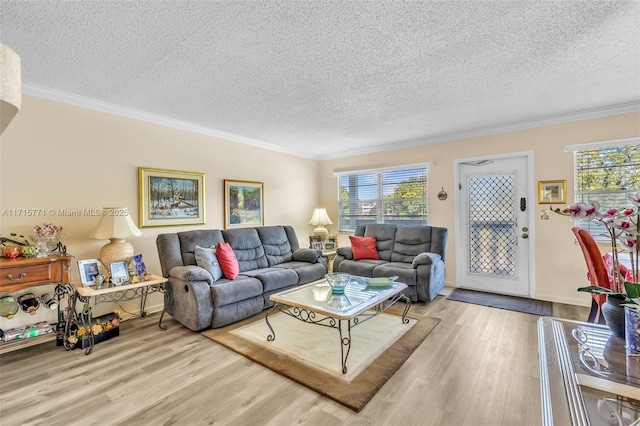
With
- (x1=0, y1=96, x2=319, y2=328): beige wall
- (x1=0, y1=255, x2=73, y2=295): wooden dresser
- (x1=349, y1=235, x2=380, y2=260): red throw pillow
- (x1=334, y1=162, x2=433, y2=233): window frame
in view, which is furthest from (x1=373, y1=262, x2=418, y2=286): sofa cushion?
(x1=0, y1=255, x2=73, y2=295): wooden dresser

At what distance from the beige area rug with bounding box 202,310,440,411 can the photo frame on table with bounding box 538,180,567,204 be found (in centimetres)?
226

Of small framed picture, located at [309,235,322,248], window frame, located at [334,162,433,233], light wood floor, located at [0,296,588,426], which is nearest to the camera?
light wood floor, located at [0,296,588,426]

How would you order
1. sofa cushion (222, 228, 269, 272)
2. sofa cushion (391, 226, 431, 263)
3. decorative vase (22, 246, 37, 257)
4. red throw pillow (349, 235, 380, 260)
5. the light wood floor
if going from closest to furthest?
the light wood floor < decorative vase (22, 246, 37, 257) < sofa cushion (222, 228, 269, 272) < sofa cushion (391, 226, 431, 263) < red throw pillow (349, 235, 380, 260)

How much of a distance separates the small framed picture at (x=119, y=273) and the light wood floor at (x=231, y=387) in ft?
1.84

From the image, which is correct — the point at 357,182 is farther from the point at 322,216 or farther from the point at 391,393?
the point at 391,393

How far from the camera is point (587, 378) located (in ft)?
2.97

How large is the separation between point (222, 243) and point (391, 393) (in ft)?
8.44

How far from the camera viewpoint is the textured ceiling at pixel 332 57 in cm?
185

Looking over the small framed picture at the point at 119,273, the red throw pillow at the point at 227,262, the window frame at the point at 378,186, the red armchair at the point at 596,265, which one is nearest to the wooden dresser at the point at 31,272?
the small framed picture at the point at 119,273

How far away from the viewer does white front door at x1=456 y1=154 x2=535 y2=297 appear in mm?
4156

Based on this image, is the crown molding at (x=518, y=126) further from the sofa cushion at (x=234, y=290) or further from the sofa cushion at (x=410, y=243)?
the sofa cushion at (x=234, y=290)

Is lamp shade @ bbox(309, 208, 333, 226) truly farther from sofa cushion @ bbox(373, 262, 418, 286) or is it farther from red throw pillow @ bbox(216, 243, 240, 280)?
red throw pillow @ bbox(216, 243, 240, 280)

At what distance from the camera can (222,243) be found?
3779 mm

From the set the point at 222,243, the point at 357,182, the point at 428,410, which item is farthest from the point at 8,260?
the point at 357,182
